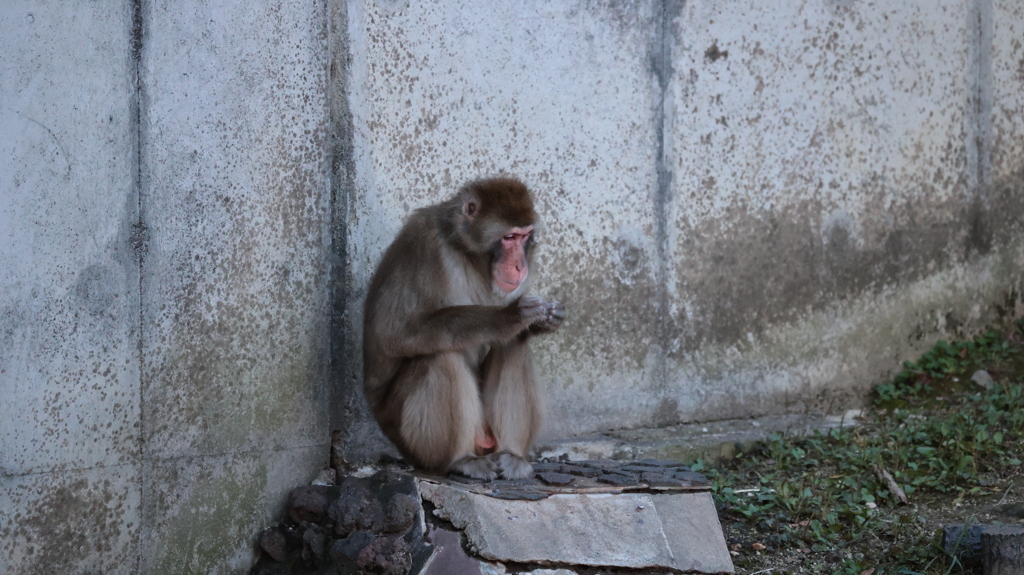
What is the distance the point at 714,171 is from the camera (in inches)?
204

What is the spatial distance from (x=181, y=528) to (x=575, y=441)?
71.9 inches

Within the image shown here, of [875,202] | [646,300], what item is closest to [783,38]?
[875,202]

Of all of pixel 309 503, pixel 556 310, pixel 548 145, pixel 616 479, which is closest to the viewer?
pixel 556 310

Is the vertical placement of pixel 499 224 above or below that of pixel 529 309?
above

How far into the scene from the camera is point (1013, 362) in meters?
5.96

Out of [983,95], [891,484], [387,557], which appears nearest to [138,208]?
[387,557]

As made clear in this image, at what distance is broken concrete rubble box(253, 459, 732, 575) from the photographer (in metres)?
3.60

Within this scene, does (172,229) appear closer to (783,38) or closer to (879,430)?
(783,38)

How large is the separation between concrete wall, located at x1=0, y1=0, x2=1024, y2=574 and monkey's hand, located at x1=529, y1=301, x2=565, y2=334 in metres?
0.81

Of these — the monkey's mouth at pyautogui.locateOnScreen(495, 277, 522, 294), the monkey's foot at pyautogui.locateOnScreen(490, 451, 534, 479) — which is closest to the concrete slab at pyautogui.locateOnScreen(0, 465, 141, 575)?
the monkey's foot at pyautogui.locateOnScreen(490, 451, 534, 479)

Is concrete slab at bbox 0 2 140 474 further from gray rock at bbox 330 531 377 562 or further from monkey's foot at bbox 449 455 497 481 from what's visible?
monkey's foot at bbox 449 455 497 481

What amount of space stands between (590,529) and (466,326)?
84cm

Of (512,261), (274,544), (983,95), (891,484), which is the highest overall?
(983,95)

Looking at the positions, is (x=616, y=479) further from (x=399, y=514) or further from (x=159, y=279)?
(x=159, y=279)
